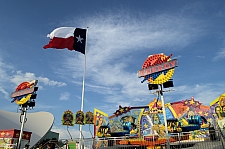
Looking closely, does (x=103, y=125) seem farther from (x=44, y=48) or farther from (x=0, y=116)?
(x=0, y=116)

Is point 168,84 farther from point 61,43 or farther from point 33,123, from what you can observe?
point 33,123

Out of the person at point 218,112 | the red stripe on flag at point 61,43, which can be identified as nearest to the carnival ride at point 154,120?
the person at point 218,112

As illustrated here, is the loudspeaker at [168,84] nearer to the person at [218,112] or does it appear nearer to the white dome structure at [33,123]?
the person at [218,112]

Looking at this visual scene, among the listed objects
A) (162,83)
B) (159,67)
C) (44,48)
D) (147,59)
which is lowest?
(162,83)

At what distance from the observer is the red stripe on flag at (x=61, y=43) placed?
900 inches

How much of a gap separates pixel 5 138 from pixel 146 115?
2262 cm

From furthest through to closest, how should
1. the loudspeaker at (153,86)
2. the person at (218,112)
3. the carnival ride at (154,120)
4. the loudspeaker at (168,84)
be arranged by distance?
1. the carnival ride at (154,120)
2. the person at (218,112)
3. the loudspeaker at (153,86)
4. the loudspeaker at (168,84)

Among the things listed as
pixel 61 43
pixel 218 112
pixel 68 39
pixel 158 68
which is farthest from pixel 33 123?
pixel 158 68

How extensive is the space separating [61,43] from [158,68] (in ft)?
39.7

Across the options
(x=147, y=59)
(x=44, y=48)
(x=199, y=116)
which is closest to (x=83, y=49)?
(x=44, y=48)

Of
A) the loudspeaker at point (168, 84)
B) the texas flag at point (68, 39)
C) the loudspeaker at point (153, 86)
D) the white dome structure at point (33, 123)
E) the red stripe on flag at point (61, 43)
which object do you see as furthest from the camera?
the white dome structure at point (33, 123)

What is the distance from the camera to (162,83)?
16766 mm

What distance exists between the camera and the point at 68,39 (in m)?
24.1

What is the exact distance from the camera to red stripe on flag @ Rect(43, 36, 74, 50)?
22866mm
